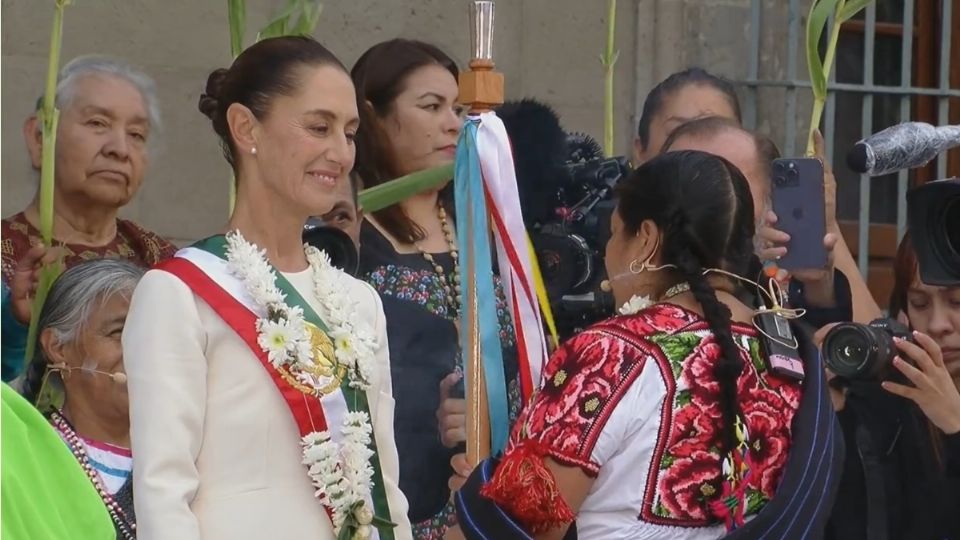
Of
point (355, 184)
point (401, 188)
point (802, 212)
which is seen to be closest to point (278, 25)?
point (355, 184)

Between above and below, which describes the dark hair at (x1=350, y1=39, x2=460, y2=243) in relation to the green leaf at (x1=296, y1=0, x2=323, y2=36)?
below

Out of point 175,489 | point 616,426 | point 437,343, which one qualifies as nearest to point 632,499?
point 616,426

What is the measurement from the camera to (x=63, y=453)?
2371mm

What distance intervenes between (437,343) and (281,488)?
0.98 metres

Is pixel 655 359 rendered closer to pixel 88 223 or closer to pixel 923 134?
pixel 923 134

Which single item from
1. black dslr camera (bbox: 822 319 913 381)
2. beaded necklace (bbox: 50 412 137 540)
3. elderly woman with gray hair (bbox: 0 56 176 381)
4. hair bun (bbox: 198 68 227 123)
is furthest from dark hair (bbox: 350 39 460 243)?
black dslr camera (bbox: 822 319 913 381)

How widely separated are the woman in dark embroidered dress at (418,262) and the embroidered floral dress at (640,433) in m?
0.87

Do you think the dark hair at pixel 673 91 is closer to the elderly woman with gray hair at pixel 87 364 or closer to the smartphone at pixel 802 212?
the smartphone at pixel 802 212

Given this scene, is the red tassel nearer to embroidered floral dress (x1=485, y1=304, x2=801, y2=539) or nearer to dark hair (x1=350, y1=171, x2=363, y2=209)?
embroidered floral dress (x1=485, y1=304, x2=801, y2=539)

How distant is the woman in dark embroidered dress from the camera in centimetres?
431

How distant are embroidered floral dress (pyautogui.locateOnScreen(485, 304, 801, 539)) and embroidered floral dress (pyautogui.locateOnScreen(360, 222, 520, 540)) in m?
0.90

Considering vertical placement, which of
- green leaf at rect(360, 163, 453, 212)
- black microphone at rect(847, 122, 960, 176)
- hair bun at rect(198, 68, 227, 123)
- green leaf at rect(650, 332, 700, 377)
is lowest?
green leaf at rect(650, 332, 700, 377)

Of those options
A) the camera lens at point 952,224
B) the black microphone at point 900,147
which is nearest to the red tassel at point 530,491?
the black microphone at point 900,147

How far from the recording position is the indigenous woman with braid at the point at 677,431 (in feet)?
11.0
